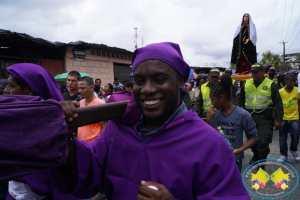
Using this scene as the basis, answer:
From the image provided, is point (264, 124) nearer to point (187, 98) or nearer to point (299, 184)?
point (299, 184)

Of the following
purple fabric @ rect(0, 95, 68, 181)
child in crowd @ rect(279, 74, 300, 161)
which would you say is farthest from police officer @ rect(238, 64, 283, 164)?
purple fabric @ rect(0, 95, 68, 181)

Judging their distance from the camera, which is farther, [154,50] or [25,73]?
[25,73]

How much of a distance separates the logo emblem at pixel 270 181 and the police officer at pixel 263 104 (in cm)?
23

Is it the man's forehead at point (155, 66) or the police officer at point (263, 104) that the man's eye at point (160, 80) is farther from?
the police officer at point (263, 104)

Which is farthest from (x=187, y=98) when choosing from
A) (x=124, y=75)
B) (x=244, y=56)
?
(x=124, y=75)

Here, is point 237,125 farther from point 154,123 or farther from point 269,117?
point 154,123

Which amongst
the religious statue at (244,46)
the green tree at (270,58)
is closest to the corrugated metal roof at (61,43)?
the religious statue at (244,46)

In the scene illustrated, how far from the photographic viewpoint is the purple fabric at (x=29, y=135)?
692 millimetres

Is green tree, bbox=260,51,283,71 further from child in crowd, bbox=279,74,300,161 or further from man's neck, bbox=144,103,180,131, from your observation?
man's neck, bbox=144,103,180,131

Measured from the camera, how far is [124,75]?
1683 cm

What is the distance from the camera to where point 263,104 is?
434cm

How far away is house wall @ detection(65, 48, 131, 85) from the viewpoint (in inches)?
498

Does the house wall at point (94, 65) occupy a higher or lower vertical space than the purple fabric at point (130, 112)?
higher

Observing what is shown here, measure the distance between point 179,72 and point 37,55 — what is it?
37.7 ft
